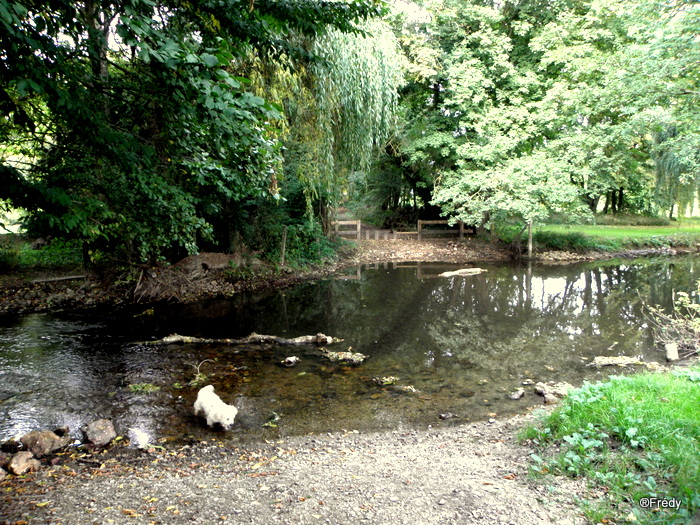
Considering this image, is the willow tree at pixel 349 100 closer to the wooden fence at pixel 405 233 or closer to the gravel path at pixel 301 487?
the gravel path at pixel 301 487

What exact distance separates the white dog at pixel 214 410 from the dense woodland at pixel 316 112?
7.59ft

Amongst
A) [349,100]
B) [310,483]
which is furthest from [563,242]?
[310,483]

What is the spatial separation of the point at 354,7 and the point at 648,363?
21.7 ft

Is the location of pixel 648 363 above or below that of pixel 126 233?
below

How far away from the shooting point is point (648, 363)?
668 cm

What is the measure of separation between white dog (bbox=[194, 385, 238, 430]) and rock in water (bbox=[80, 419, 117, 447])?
878mm

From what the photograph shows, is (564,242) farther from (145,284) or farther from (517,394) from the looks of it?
(145,284)

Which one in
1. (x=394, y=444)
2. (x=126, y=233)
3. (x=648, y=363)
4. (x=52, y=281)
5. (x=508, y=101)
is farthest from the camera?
(x=508, y=101)

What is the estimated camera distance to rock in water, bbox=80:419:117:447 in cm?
439

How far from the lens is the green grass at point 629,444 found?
2.72 meters

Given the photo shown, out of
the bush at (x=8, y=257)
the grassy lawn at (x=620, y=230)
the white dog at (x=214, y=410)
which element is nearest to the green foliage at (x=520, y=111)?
the grassy lawn at (x=620, y=230)

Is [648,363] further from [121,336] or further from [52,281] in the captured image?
[52,281]

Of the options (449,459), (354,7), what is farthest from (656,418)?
(354,7)

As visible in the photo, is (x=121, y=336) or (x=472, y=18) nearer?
(x=121, y=336)
